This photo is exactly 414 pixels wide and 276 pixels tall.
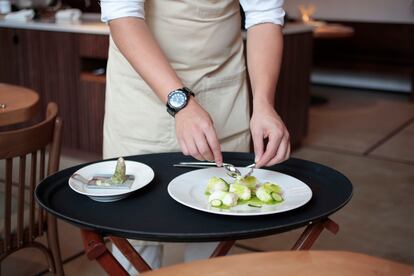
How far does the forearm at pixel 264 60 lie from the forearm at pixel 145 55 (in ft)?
0.75

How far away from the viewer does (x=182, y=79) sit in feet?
5.10

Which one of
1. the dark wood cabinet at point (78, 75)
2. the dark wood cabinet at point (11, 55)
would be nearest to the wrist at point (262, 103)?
the dark wood cabinet at point (78, 75)

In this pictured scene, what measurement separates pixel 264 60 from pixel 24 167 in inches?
29.2

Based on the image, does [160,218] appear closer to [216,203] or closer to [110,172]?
[216,203]

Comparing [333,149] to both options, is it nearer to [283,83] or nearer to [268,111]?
[283,83]

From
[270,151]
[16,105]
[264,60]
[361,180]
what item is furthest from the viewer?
[361,180]

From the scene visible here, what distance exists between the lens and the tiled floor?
261cm

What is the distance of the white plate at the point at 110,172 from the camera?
3.66ft

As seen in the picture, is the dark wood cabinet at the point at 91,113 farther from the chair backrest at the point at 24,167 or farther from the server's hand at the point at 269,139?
the server's hand at the point at 269,139

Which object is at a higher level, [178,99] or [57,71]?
[178,99]

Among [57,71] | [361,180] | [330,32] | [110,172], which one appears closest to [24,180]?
[110,172]

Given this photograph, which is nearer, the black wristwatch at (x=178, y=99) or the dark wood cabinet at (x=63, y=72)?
the black wristwatch at (x=178, y=99)

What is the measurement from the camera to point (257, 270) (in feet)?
2.48

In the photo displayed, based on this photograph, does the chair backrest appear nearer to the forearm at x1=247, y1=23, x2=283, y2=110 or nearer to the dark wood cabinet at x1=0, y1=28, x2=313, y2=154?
the forearm at x1=247, y1=23, x2=283, y2=110
